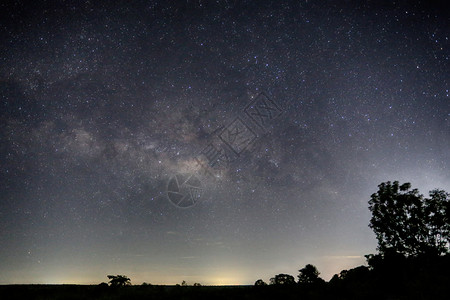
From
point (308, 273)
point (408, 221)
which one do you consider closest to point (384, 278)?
point (408, 221)

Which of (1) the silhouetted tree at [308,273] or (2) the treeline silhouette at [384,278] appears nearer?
(2) the treeline silhouette at [384,278]

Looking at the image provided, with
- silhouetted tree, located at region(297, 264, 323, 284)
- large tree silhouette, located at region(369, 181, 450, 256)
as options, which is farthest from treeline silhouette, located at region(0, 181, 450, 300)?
silhouetted tree, located at region(297, 264, 323, 284)

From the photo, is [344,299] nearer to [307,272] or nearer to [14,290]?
[14,290]

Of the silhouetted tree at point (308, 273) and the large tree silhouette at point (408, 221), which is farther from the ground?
the large tree silhouette at point (408, 221)

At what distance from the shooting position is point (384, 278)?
70.7 ft

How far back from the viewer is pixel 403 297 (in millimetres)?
15555

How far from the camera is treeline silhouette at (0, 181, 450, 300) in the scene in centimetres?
1540

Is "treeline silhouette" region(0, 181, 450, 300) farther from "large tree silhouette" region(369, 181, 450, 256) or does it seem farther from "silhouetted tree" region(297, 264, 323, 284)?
"silhouetted tree" region(297, 264, 323, 284)

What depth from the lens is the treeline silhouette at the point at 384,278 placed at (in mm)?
15398

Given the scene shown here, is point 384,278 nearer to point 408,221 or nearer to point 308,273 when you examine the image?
point 408,221

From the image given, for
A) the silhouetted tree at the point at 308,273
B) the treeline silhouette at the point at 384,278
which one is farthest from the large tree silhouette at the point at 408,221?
the silhouetted tree at the point at 308,273

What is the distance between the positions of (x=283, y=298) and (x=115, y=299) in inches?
359

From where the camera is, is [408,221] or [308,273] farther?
[308,273]

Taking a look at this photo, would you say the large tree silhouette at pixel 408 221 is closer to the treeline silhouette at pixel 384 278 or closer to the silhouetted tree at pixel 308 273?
the treeline silhouette at pixel 384 278
